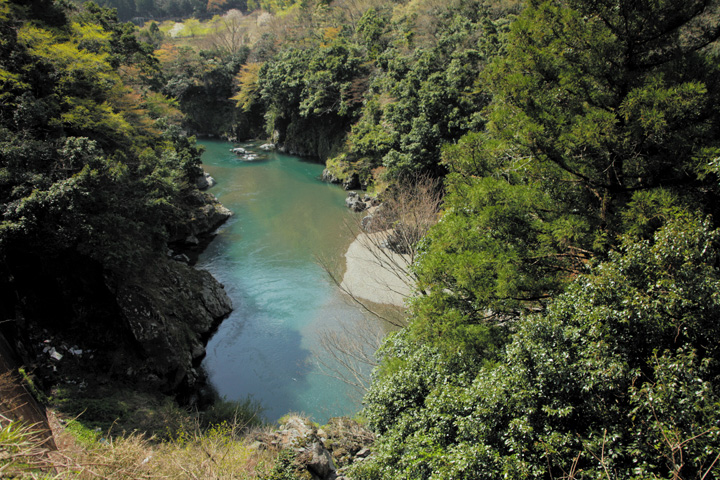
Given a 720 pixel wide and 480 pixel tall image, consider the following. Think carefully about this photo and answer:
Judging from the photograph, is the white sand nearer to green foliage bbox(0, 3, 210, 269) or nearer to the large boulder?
the large boulder

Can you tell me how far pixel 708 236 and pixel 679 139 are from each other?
2.20 meters

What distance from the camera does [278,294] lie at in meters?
17.5

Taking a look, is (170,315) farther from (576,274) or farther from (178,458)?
(576,274)

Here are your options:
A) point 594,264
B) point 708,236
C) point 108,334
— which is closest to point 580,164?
point 594,264

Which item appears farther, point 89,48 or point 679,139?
point 89,48

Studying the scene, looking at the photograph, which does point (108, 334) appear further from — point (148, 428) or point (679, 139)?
point (679, 139)

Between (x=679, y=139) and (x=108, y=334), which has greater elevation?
(x=679, y=139)

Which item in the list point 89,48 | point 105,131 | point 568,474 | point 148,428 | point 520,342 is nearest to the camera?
point 568,474

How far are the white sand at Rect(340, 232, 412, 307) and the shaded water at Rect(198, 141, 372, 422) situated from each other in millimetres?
875

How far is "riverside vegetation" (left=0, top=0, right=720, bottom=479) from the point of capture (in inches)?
199

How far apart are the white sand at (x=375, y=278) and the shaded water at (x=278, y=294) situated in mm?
875

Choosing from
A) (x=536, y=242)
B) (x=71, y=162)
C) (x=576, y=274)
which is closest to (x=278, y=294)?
(x=71, y=162)

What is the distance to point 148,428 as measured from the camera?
1004 centimetres

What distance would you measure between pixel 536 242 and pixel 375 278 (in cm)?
1025
